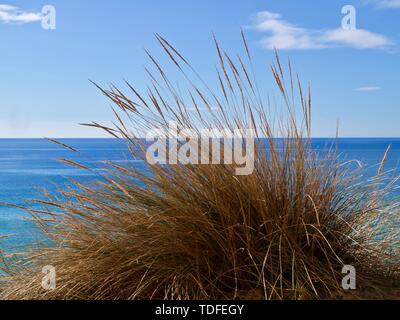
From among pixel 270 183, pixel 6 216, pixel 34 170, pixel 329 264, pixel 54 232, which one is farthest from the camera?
pixel 34 170

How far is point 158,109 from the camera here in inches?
101

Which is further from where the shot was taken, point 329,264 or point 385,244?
point 385,244

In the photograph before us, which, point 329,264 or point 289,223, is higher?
point 289,223

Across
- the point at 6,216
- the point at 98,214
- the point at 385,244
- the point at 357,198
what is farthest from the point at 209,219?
the point at 6,216

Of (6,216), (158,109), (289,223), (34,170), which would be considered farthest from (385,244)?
(34,170)

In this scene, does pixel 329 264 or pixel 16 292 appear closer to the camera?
pixel 329 264

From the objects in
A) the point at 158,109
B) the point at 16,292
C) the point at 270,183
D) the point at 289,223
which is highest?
the point at 158,109

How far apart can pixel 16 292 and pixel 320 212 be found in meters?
1.61

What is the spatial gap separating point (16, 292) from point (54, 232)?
39cm

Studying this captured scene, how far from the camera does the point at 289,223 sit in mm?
2479

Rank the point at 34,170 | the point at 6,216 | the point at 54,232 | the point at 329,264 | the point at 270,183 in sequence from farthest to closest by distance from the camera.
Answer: the point at 34,170
the point at 6,216
the point at 54,232
the point at 270,183
the point at 329,264

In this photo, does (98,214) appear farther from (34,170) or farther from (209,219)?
(34,170)

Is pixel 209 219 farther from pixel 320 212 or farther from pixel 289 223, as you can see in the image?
pixel 320 212

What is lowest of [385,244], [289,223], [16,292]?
[16,292]
